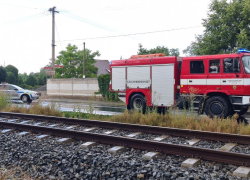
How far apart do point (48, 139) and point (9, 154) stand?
4.87ft

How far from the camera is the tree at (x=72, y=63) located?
44.5m

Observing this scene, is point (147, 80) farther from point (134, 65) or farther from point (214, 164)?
point (214, 164)

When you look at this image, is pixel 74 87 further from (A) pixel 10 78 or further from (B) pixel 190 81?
(A) pixel 10 78

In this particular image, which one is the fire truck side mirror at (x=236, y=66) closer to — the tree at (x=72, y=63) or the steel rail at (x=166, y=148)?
the steel rail at (x=166, y=148)

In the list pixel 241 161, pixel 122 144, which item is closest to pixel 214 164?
pixel 241 161

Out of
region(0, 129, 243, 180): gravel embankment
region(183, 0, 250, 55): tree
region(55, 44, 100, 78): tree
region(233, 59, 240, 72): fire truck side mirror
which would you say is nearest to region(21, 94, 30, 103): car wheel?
region(183, 0, 250, 55): tree

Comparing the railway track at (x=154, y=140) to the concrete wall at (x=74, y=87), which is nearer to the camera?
the railway track at (x=154, y=140)

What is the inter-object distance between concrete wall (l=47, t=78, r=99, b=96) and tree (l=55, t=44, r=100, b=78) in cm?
1264

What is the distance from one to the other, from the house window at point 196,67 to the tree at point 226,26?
787 cm

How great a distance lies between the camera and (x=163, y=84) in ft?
42.2

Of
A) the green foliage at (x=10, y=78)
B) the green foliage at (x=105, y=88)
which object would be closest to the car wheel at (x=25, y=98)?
the green foliage at (x=105, y=88)

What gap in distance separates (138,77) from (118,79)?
1.27m

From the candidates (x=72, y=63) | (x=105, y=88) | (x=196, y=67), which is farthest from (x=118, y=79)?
(x=72, y=63)

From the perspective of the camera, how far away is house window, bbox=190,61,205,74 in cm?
1181
